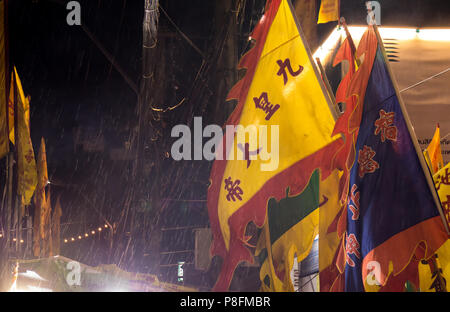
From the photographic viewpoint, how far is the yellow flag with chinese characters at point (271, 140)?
22.0 ft

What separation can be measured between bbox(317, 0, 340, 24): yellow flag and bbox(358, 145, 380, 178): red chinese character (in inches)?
106

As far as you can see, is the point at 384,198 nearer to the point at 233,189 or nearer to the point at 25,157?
the point at 233,189

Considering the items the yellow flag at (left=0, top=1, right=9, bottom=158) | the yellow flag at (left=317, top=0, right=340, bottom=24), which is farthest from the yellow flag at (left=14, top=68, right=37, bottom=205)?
the yellow flag at (left=317, top=0, right=340, bottom=24)

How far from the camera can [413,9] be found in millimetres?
11914

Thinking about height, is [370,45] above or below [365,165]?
above

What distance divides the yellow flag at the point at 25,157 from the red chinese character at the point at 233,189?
366 inches

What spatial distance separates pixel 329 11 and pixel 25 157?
Result: 11.4 metres

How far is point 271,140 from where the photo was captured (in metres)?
7.08

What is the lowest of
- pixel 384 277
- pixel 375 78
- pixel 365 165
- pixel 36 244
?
pixel 384 277

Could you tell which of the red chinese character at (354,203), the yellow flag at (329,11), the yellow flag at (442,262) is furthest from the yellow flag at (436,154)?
the red chinese character at (354,203)

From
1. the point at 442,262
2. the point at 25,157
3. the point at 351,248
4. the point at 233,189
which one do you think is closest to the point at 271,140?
the point at 233,189
